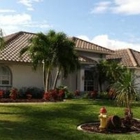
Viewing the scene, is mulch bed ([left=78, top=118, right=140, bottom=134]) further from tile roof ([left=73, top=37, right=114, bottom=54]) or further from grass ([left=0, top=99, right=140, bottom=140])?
tile roof ([left=73, top=37, right=114, bottom=54])

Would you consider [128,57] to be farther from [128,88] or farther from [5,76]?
[128,88]

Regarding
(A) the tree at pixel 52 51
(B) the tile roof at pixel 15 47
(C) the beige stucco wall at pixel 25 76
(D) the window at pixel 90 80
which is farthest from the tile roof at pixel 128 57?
(A) the tree at pixel 52 51

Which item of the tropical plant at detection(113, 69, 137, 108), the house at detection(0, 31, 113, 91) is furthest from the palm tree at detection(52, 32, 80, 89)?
the tropical plant at detection(113, 69, 137, 108)

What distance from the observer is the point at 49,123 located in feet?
48.5

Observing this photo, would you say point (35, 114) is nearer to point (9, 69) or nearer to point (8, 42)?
point (9, 69)

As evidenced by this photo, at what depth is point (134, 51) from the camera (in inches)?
1731

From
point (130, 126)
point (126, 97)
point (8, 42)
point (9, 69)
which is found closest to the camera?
point (130, 126)

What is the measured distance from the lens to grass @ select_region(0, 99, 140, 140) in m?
12.1

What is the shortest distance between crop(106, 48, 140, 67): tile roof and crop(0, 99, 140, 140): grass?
18.9 metres

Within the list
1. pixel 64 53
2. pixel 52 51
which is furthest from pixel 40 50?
pixel 64 53

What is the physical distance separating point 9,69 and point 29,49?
4.07 metres

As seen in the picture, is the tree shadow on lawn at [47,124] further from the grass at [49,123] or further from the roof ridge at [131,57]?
the roof ridge at [131,57]

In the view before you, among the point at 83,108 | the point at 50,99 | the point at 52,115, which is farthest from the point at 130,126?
the point at 50,99

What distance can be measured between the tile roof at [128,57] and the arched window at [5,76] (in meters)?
14.2
